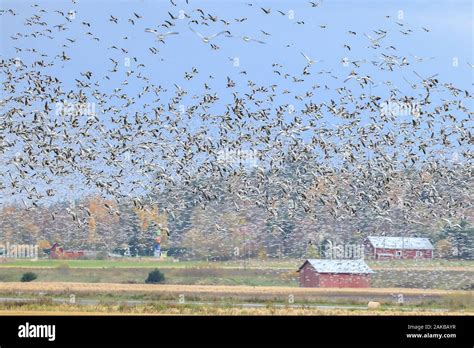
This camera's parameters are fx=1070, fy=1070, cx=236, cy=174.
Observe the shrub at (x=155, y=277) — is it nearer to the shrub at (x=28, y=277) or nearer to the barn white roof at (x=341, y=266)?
the shrub at (x=28, y=277)

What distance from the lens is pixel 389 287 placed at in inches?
2918

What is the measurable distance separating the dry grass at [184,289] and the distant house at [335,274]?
3.22ft

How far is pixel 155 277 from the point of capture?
72.5 meters

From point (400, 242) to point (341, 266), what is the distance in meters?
12.2

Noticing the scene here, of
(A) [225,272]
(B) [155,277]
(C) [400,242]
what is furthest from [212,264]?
(C) [400,242]

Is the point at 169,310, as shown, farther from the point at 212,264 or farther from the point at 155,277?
the point at 212,264

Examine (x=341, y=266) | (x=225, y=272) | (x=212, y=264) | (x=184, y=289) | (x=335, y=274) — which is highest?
(x=212, y=264)

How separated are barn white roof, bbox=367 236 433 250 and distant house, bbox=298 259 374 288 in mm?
7635

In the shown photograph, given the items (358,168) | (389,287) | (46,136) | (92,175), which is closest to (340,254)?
(389,287)

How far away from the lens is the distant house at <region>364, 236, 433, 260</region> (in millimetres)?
80875
